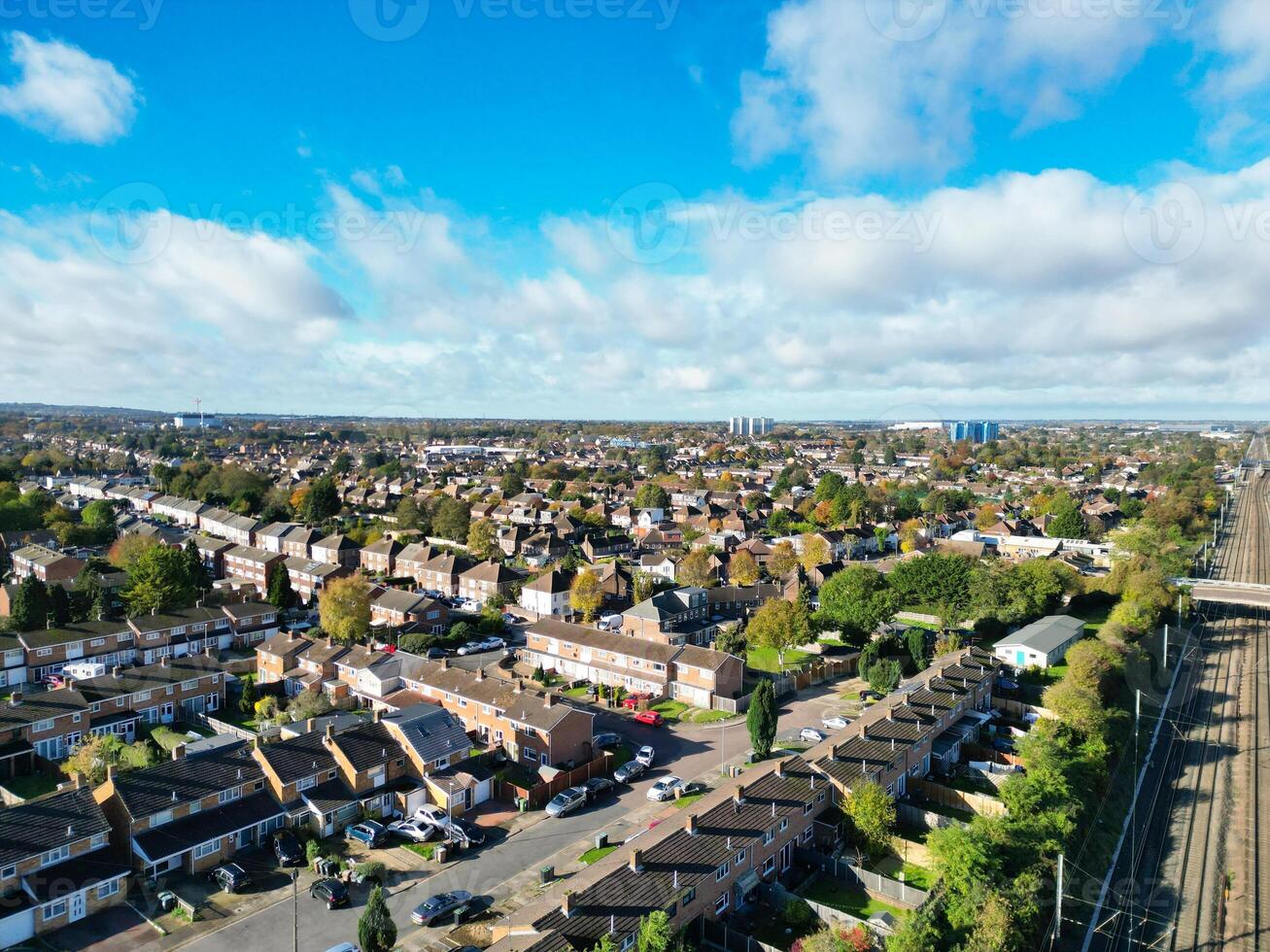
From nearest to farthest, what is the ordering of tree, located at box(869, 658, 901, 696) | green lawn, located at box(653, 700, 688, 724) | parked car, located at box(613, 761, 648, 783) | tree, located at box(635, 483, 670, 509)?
parked car, located at box(613, 761, 648, 783) < green lawn, located at box(653, 700, 688, 724) < tree, located at box(869, 658, 901, 696) < tree, located at box(635, 483, 670, 509)

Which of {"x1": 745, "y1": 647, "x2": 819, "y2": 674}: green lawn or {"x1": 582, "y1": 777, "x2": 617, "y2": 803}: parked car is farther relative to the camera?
{"x1": 745, "y1": 647, "x2": 819, "y2": 674}: green lawn

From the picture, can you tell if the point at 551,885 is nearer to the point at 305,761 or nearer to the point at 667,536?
the point at 305,761

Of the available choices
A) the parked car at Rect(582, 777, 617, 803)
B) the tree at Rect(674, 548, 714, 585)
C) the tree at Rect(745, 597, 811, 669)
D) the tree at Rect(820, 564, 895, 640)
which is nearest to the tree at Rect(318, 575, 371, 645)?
the parked car at Rect(582, 777, 617, 803)

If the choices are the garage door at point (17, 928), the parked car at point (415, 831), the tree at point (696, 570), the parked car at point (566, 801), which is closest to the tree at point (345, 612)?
the parked car at point (415, 831)

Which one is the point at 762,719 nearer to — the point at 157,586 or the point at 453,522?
the point at 157,586

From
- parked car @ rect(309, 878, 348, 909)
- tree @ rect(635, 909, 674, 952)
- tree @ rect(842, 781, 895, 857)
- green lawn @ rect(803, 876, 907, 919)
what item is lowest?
green lawn @ rect(803, 876, 907, 919)

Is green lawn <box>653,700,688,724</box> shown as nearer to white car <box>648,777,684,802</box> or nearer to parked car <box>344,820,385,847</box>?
white car <box>648,777,684,802</box>

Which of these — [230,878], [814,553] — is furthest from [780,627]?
[230,878]
